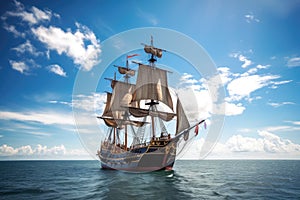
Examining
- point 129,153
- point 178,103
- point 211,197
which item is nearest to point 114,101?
point 129,153

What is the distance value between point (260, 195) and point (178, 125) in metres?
21.5

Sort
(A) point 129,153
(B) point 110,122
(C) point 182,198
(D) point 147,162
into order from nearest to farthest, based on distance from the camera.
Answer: (C) point 182,198, (D) point 147,162, (A) point 129,153, (B) point 110,122

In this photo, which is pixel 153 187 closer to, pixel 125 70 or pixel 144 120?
pixel 144 120

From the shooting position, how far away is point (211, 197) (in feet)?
72.2

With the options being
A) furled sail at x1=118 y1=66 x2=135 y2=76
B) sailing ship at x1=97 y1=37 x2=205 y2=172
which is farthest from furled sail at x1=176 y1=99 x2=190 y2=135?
furled sail at x1=118 y1=66 x2=135 y2=76

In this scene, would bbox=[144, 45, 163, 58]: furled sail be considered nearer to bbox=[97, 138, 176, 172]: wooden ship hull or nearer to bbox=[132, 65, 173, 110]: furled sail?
bbox=[132, 65, 173, 110]: furled sail

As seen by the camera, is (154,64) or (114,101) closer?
(154,64)

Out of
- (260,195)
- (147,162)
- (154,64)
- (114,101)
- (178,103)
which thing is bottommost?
(260,195)

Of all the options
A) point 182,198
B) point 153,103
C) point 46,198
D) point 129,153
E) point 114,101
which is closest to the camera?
point 182,198

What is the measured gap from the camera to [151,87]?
54.2m

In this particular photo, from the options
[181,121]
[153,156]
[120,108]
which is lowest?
[153,156]

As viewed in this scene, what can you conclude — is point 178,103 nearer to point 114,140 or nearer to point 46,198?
point 46,198

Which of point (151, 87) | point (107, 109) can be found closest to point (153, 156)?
point (151, 87)

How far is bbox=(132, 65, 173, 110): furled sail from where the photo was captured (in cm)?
5375
